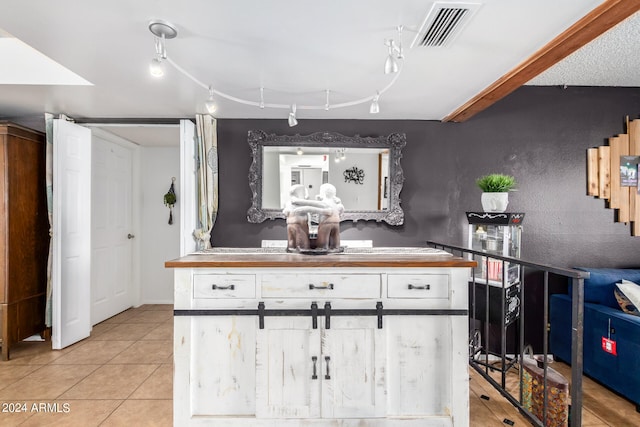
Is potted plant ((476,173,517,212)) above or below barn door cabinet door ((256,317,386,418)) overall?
above

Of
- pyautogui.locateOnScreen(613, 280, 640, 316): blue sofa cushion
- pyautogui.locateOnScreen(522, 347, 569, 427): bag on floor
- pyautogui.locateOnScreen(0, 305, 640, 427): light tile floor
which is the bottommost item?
pyautogui.locateOnScreen(0, 305, 640, 427): light tile floor

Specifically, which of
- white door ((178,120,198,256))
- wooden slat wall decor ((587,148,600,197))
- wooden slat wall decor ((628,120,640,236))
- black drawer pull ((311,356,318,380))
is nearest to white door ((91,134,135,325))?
white door ((178,120,198,256))

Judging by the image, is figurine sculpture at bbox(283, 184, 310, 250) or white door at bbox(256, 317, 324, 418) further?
figurine sculpture at bbox(283, 184, 310, 250)

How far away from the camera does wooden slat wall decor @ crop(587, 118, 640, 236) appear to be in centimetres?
325

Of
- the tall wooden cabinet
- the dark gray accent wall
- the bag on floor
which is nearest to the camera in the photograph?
the bag on floor

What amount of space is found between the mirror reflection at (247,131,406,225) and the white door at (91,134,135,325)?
6.79 feet

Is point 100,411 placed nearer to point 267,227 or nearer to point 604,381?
point 267,227

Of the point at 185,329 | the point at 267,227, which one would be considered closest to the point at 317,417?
the point at 185,329

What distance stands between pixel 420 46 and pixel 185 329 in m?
2.06

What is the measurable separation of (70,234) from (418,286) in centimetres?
329

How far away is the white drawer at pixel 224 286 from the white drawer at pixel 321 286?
8 cm

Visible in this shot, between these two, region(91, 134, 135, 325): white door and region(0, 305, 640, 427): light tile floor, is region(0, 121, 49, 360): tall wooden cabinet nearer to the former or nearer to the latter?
region(0, 305, 640, 427): light tile floor

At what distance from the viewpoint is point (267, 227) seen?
3447mm

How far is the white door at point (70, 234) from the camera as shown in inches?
127
